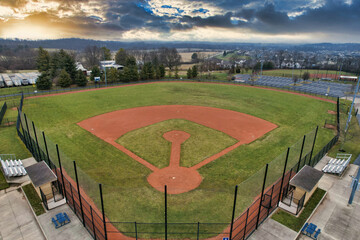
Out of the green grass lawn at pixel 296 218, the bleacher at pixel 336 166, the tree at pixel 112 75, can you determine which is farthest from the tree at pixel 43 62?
the bleacher at pixel 336 166

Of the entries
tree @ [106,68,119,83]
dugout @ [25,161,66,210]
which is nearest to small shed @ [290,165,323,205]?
dugout @ [25,161,66,210]

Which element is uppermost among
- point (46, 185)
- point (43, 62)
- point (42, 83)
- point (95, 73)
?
point (43, 62)

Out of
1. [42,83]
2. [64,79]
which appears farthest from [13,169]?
[64,79]

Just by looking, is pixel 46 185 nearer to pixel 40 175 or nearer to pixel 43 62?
pixel 40 175

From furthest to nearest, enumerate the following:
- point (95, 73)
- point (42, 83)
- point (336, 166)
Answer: point (95, 73), point (42, 83), point (336, 166)

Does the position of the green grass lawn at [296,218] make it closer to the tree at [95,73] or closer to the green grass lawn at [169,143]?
the green grass lawn at [169,143]

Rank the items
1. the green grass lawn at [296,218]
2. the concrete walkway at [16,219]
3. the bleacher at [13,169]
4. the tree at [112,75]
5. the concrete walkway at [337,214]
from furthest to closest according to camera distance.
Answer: the tree at [112,75] → the bleacher at [13,169] → the green grass lawn at [296,218] → the concrete walkway at [337,214] → the concrete walkway at [16,219]

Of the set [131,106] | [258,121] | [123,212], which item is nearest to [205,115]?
[258,121]

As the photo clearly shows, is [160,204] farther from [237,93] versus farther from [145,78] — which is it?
[145,78]
